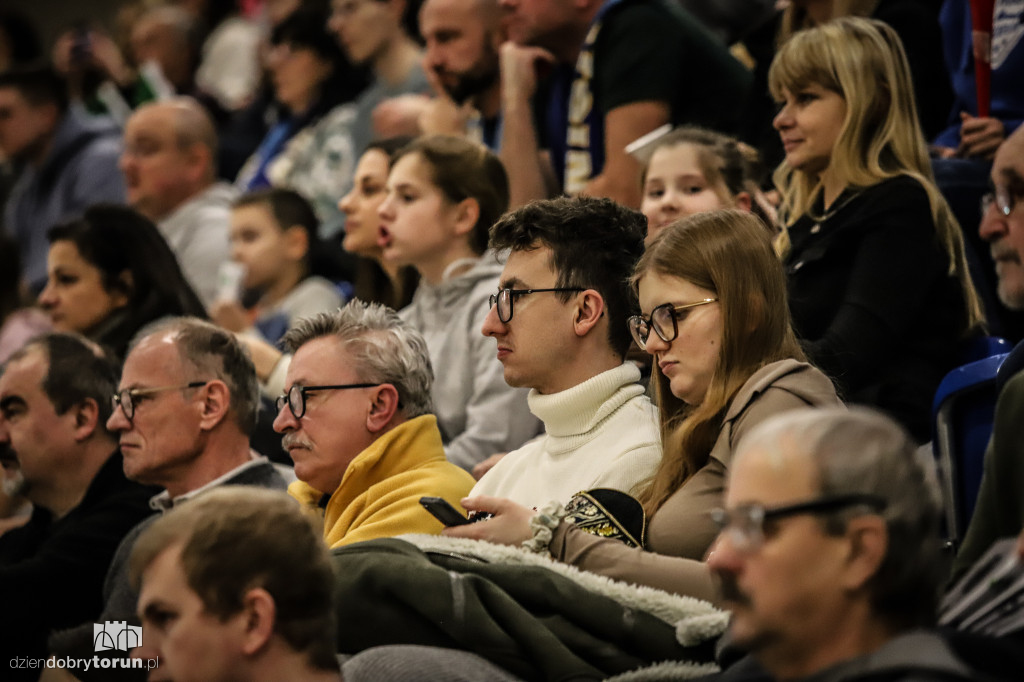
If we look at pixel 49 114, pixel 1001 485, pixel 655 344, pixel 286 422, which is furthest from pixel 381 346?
pixel 49 114

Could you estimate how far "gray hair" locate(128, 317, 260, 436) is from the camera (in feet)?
12.5

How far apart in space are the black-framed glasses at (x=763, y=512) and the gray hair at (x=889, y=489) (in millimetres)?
10

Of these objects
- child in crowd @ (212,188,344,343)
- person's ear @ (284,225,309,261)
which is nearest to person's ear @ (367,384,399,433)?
child in crowd @ (212,188,344,343)

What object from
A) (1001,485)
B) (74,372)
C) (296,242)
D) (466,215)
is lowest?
(296,242)

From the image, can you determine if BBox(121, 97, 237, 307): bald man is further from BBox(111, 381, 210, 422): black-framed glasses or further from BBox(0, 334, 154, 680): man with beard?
BBox(111, 381, 210, 422): black-framed glasses

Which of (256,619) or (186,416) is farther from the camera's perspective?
(186,416)

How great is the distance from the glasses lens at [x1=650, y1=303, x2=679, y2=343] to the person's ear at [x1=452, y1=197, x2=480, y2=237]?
4.94 feet

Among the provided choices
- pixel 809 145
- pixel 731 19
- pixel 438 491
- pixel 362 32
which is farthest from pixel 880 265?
pixel 362 32

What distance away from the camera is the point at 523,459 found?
128 inches

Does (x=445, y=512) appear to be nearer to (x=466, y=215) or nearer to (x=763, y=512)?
(x=763, y=512)

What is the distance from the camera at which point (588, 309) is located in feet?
10.4

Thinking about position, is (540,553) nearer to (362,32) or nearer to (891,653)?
(891,653)

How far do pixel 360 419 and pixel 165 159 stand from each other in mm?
3608

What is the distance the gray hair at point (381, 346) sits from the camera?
3463mm
